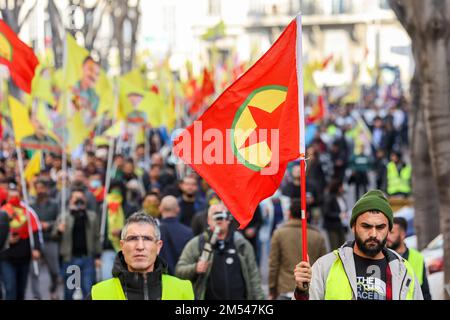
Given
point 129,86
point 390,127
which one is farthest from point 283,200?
point 390,127

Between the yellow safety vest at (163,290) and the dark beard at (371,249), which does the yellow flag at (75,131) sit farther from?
the dark beard at (371,249)

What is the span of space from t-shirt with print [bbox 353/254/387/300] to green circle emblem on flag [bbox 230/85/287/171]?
2.88ft

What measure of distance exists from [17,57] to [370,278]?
6736 mm

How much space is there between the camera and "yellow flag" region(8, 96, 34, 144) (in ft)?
48.2

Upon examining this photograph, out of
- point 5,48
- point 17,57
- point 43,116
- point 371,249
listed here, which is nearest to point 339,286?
point 371,249

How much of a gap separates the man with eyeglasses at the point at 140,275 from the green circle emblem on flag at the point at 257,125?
0.75m

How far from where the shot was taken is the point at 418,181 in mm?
13906

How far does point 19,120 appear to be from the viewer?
14781 mm

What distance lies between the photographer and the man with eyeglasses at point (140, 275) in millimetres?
5621

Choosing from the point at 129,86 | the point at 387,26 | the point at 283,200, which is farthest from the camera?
the point at 387,26

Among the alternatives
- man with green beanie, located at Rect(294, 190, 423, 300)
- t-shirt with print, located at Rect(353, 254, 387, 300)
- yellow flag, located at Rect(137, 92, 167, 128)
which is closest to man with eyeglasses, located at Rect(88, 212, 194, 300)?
man with green beanie, located at Rect(294, 190, 423, 300)

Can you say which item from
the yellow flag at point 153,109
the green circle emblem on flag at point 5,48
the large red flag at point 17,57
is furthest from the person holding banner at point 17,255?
the yellow flag at point 153,109
